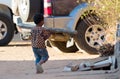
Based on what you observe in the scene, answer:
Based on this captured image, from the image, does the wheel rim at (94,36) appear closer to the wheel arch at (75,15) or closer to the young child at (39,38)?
the wheel arch at (75,15)

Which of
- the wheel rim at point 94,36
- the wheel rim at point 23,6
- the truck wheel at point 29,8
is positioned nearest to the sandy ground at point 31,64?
the wheel rim at point 94,36

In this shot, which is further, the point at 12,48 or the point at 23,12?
the point at 12,48

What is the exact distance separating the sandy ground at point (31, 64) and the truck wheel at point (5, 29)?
40 centimetres

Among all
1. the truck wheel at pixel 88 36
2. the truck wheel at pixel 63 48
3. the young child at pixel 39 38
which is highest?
the young child at pixel 39 38

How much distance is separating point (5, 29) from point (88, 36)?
3878 mm

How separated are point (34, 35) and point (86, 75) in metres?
1.45

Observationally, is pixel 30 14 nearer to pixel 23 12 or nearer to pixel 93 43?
pixel 23 12

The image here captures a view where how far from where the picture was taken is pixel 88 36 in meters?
11.8

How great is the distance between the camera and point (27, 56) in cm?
1259

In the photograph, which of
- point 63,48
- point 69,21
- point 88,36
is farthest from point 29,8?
point 63,48

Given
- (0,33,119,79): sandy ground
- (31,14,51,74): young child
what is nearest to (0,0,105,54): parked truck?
(0,33,119,79): sandy ground

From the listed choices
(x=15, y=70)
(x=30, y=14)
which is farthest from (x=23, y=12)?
(x=15, y=70)

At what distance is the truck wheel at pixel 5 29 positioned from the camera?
14891 millimetres

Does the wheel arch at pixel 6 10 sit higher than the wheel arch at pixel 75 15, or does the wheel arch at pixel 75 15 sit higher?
the wheel arch at pixel 75 15
